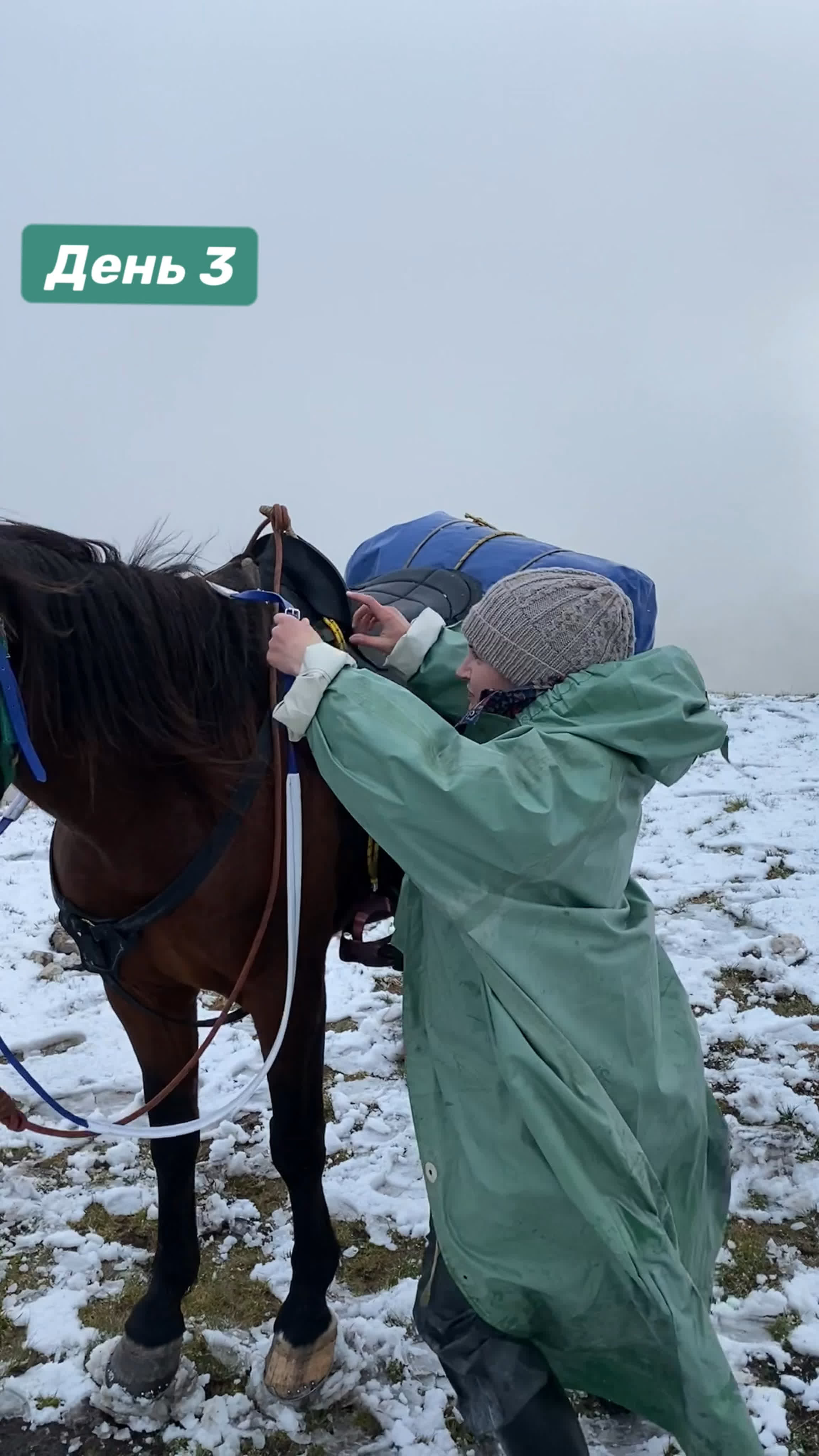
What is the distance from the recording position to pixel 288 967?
6.03ft

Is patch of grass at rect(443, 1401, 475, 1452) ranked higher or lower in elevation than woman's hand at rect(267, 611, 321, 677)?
lower

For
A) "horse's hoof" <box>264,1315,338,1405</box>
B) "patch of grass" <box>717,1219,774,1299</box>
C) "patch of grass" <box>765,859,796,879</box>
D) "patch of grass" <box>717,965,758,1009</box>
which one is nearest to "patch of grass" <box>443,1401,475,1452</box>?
"horse's hoof" <box>264,1315,338,1405</box>

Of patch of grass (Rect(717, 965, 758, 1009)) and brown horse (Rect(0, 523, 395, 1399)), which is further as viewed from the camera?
patch of grass (Rect(717, 965, 758, 1009))

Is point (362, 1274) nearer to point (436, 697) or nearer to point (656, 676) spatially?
point (436, 697)

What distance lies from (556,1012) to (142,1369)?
4.91 feet

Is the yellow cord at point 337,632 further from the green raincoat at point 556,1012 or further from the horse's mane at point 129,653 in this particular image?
the green raincoat at point 556,1012

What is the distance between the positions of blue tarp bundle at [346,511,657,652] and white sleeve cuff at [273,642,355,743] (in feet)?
3.25

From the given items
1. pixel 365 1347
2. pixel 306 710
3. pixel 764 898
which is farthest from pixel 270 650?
pixel 764 898

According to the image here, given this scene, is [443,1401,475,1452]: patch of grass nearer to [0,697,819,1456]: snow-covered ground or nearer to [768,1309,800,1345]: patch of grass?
[0,697,819,1456]: snow-covered ground

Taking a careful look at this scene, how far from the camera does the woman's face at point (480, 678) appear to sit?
1518 mm

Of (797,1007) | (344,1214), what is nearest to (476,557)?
(344,1214)

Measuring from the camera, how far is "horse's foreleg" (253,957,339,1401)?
202 centimetres

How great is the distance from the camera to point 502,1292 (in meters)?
1.43

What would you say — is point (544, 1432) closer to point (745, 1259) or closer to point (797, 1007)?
point (745, 1259)
